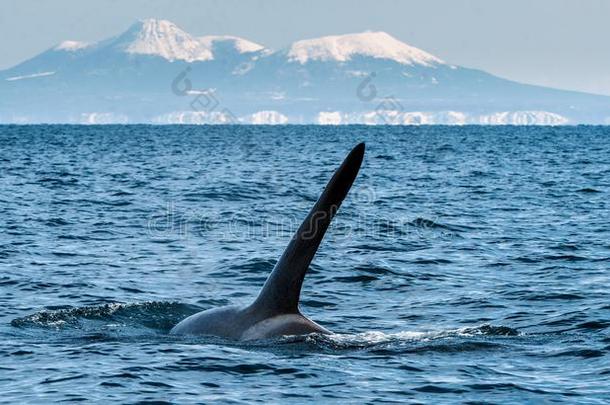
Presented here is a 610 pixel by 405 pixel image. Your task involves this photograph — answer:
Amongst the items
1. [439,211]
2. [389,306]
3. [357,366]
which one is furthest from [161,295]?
[439,211]

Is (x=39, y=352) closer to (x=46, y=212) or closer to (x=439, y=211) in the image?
(x=46, y=212)

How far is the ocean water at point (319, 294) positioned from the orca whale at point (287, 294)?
194mm

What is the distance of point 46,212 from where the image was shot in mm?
34375

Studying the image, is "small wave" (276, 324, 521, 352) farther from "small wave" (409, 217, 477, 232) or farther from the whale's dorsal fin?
"small wave" (409, 217, 477, 232)

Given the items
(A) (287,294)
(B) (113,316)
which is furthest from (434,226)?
(A) (287,294)

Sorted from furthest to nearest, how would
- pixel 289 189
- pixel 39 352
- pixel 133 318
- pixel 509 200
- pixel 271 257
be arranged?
1. pixel 289 189
2. pixel 509 200
3. pixel 271 257
4. pixel 133 318
5. pixel 39 352

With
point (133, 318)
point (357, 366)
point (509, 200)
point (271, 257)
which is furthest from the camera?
point (509, 200)

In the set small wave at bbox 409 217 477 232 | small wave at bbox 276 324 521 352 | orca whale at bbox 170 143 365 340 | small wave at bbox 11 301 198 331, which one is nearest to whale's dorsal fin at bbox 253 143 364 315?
orca whale at bbox 170 143 365 340

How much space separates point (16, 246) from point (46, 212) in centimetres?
887

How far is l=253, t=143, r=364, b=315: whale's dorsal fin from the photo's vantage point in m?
11.8

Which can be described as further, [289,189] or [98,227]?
[289,189]

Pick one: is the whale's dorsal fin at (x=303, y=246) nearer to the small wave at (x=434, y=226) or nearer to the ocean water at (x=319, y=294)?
the ocean water at (x=319, y=294)

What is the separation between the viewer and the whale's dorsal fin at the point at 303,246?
466 inches

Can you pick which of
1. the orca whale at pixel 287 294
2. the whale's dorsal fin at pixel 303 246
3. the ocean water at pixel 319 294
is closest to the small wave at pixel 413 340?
the ocean water at pixel 319 294
